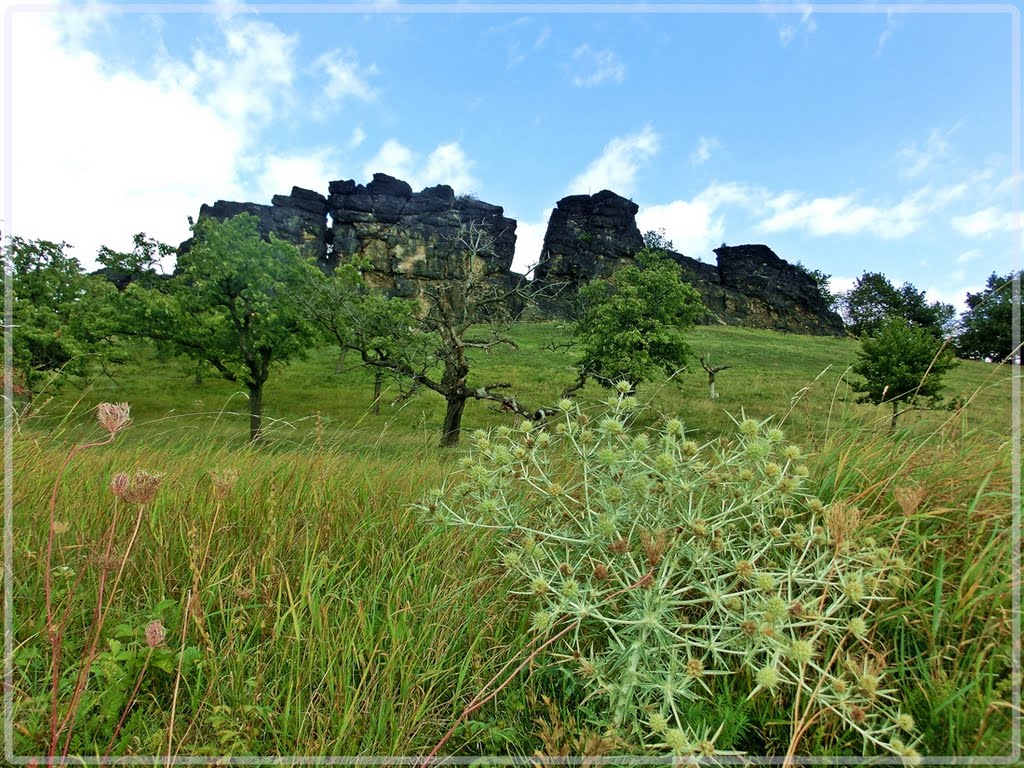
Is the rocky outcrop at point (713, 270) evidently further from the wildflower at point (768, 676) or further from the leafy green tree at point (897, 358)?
the wildflower at point (768, 676)

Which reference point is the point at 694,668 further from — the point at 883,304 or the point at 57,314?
the point at 883,304

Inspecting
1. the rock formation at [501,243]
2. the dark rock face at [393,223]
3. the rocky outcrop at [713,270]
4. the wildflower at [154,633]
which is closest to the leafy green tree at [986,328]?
the wildflower at [154,633]

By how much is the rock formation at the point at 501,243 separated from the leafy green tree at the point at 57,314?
57.6 m

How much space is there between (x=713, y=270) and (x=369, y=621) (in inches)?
4027

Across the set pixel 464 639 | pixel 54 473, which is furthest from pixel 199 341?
pixel 464 639

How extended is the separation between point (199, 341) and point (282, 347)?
3395mm

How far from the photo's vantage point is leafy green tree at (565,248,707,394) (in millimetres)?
22609

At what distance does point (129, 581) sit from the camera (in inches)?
89.0

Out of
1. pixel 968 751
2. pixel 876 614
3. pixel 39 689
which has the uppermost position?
pixel 876 614

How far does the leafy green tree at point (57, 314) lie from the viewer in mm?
19062

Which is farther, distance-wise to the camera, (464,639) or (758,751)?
(464,639)

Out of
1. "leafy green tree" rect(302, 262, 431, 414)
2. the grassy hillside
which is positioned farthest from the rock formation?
the grassy hillside

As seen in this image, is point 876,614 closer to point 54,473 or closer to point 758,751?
point 758,751

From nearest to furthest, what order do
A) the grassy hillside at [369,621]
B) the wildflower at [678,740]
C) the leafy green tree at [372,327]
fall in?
1. the wildflower at [678,740]
2. the grassy hillside at [369,621]
3. the leafy green tree at [372,327]
